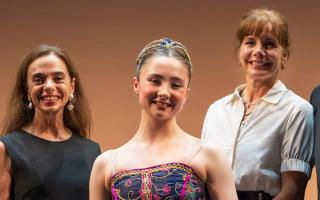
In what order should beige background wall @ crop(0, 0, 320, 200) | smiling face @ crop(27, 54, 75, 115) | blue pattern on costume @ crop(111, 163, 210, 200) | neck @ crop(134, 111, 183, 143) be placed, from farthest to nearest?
beige background wall @ crop(0, 0, 320, 200) < smiling face @ crop(27, 54, 75, 115) < neck @ crop(134, 111, 183, 143) < blue pattern on costume @ crop(111, 163, 210, 200)

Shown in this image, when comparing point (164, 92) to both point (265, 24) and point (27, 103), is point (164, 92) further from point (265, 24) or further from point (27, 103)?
point (27, 103)

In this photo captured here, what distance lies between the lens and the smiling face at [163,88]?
2.11m

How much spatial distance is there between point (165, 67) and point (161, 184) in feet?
1.14

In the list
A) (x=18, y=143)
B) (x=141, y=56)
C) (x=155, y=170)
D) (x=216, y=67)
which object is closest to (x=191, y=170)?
(x=155, y=170)

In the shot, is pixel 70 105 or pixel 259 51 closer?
pixel 259 51

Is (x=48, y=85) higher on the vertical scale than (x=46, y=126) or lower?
higher

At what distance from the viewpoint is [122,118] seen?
4102 mm

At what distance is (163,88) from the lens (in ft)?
6.88

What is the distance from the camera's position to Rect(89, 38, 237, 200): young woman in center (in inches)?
81.8

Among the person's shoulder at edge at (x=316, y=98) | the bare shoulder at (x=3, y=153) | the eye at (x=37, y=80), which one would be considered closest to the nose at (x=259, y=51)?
the person's shoulder at edge at (x=316, y=98)

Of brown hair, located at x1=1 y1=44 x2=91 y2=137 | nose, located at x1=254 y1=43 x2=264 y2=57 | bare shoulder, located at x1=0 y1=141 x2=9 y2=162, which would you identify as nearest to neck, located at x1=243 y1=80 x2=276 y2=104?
nose, located at x1=254 y1=43 x2=264 y2=57

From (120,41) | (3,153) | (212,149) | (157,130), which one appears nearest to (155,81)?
(157,130)

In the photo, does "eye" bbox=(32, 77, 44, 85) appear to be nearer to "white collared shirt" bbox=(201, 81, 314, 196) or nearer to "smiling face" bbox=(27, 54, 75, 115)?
"smiling face" bbox=(27, 54, 75, 115)

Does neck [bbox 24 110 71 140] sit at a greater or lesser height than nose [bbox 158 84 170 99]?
lesser
